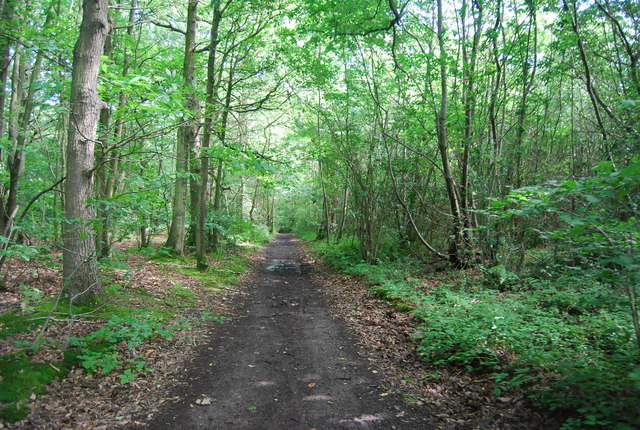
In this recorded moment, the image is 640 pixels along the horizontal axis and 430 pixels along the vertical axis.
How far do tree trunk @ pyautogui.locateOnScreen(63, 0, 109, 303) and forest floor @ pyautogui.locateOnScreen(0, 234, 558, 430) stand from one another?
1.91 metres

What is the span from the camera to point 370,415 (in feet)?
11.6

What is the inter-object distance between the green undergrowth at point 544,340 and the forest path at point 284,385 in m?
1.23

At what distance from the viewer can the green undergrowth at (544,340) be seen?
114 inches

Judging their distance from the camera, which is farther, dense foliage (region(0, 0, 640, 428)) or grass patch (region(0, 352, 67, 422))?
dense foliage (region(0, 0, 640, 428))

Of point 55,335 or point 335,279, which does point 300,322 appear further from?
point 335,279

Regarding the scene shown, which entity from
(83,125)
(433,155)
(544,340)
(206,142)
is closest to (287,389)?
(544,340)

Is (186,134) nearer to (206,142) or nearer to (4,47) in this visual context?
(206,142)

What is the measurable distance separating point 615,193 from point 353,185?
1123 centimetres

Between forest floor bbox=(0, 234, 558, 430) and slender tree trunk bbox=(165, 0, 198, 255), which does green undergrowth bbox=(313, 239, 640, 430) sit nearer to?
forest floor bbox=(0, 234, 558, 430)

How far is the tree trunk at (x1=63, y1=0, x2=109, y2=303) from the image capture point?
4.77m

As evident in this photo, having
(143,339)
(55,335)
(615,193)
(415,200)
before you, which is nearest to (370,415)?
(615,193)

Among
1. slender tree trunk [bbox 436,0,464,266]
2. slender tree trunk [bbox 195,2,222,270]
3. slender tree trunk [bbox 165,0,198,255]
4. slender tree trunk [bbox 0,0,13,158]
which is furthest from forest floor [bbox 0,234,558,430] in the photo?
slender tree trunk [bbox 0,0,13,158]

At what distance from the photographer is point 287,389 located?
4.05 m

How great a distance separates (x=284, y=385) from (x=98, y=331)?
2.63 m
